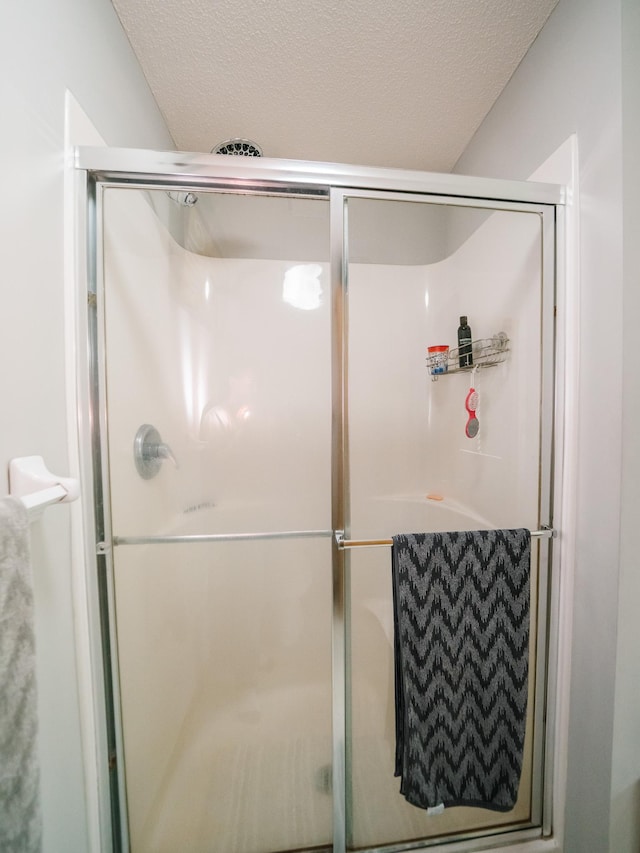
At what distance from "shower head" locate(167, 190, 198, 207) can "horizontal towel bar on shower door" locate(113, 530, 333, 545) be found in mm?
908

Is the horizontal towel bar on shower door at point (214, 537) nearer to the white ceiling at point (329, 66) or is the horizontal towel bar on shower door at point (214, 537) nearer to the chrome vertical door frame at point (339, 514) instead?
the chrome vertical door frame at point (339, 514)

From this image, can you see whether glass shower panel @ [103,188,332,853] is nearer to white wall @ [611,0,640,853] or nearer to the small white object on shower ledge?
the small white object on shower ledge

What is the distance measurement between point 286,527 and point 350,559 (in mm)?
217

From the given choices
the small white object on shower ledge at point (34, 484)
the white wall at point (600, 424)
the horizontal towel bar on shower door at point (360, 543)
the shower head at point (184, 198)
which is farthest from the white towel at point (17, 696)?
the white wall at point (600, 424)

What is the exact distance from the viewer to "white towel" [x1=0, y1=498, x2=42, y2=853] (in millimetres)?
384

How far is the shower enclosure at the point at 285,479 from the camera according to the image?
82 cm

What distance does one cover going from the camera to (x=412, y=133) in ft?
3.94

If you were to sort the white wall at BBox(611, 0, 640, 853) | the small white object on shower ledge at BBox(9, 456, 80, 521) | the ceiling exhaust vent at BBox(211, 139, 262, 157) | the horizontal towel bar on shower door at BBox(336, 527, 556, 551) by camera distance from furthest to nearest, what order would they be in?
the ceiling exhaust vent at BBox(211, 139, 262, 157), the horizontal towel bar on shower door at BBox(336, 527, 556, 551), the white wall at BBox(611, 0, 640, 853), the small white object on shower ledge at BBox(9, 456, 80, 521)

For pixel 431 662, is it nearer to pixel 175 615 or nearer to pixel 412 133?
pixel 175 615

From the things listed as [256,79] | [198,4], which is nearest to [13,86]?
[198,4]

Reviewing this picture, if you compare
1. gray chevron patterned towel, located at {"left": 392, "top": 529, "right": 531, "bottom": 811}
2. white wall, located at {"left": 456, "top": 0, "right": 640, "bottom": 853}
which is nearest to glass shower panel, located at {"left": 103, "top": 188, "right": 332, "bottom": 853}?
gray chevron patterned towel, located at {"left": 392, "top": 529, "right": 531, "bottom": 811}

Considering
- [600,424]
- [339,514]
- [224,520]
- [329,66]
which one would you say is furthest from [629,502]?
[329,66]

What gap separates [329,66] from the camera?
0.95 m

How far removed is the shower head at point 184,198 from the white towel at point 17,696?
Result: 2.67ft
